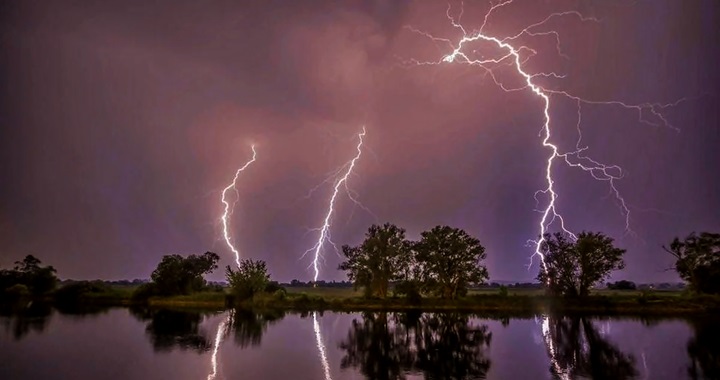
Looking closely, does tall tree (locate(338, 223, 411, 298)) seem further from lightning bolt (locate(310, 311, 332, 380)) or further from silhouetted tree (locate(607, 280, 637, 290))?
silhouetted tree (locate(607, 280, 637, 290))

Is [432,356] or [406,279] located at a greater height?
[406,279]

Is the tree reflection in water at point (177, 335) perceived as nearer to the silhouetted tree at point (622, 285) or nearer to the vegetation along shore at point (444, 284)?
the vegetation along shore at point (444, 284)

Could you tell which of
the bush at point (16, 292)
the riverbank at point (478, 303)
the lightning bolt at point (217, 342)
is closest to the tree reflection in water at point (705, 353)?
the riverbank at point (478, 303)

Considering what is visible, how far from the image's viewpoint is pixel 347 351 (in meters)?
19.8

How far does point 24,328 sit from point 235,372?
18.4 metres

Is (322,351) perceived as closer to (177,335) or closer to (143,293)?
(177,335)

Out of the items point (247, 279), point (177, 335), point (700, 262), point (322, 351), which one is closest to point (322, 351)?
point (322, 351)

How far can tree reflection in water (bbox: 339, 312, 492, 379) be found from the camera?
15.7 meters

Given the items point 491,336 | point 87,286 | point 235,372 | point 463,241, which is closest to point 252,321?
point 491,336

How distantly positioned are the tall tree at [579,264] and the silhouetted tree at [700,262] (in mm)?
7494

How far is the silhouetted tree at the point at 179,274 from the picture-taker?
56.6m

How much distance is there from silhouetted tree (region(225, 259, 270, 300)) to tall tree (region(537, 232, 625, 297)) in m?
29.0

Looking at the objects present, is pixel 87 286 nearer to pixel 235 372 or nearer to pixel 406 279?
pixel 406 279

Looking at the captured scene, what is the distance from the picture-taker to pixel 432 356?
60.8 feet
